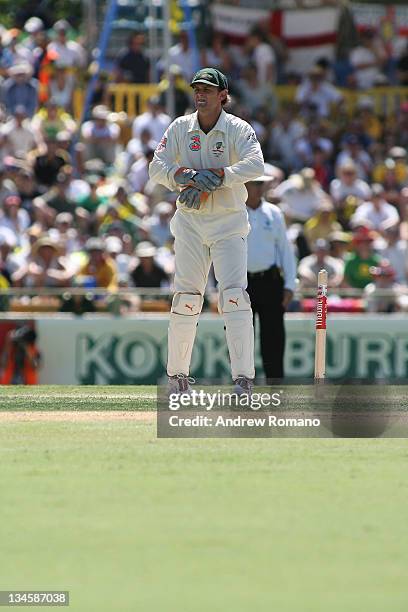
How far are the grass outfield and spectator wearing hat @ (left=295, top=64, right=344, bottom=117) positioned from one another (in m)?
14.5

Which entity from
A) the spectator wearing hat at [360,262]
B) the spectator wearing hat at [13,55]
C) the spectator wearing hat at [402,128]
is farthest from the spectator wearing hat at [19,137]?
the spectator wearing hat at [402,128]

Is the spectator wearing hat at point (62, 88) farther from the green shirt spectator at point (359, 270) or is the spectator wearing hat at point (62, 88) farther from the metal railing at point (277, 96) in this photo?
the green shirt spectator at point (359, 270)

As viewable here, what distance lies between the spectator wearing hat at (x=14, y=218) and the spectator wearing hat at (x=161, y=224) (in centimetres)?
159

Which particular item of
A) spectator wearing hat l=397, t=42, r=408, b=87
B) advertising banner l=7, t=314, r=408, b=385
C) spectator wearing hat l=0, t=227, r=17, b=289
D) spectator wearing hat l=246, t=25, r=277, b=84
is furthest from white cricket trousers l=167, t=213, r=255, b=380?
spectator wearing hat l=397, t=42, r=408, b=87

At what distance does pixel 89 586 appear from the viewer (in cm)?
532

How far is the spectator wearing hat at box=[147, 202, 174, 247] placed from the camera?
61.7 feet

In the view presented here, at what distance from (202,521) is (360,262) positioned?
38.0ft

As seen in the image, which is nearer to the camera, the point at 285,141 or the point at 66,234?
the point at 66,234

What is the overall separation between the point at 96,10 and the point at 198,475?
1843 cm

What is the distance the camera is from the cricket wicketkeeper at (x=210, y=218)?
929 cm

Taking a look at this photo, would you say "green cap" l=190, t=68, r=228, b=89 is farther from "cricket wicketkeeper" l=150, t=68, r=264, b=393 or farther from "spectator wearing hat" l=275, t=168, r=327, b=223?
"spectator wearing hat" l=275, t=168, r=327, b=223

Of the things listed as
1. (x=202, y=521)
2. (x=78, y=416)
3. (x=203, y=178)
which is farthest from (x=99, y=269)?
(x=202, y=521)

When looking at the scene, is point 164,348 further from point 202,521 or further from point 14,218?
point 202,521

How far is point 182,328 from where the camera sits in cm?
959
